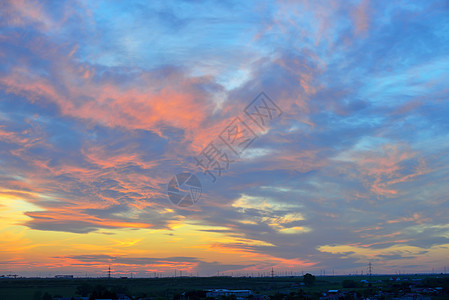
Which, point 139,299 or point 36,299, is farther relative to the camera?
point 36,299

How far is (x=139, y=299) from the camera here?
3258 inches

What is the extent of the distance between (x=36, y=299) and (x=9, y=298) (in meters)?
11.7

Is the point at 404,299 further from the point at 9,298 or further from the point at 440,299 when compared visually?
the point at 9,298

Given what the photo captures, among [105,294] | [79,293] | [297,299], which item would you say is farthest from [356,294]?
[79,293]

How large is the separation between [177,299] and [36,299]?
30596 millimetres

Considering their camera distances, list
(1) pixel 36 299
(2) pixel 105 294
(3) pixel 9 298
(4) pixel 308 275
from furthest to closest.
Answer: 1. (4) pixel 308 275
2. (3) pixel 9 298
3. (1) pixel 36 299
4. (2) pixel 105 294

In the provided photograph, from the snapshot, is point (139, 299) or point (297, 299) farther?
point (139, 299)

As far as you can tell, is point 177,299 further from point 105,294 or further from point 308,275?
point 308,275

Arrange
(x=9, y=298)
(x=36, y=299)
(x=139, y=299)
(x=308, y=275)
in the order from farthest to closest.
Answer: (x=308, y=275)
(x=9, y=298)
(x=36, y=299)
(x=139, y=299)

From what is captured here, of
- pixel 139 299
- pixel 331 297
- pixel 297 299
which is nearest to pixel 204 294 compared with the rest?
pixel 139 299

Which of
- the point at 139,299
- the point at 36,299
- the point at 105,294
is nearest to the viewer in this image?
the point at 105,294

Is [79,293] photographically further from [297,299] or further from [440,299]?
[440,299]

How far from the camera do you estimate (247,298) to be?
282 ft

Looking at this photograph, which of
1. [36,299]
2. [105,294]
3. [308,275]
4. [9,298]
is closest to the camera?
[105,294]
